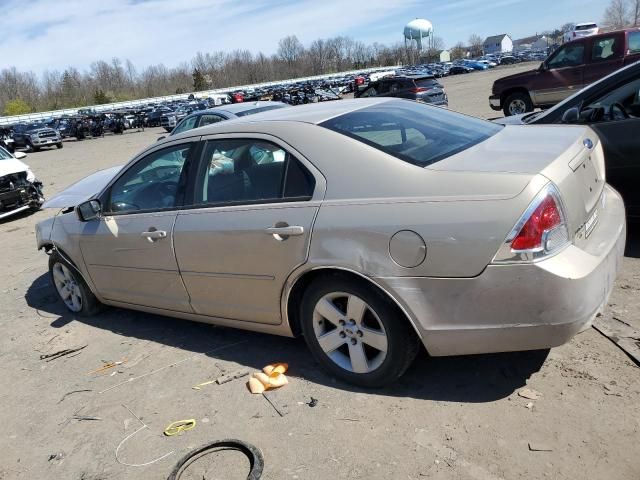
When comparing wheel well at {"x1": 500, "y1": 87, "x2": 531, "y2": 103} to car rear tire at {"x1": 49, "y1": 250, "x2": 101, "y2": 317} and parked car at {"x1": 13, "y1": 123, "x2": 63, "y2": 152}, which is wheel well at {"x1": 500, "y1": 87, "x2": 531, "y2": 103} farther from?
parked car at {"x1": 13, "y1": 123, "x2": 63, "y2": 152}

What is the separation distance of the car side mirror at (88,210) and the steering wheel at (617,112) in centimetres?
451

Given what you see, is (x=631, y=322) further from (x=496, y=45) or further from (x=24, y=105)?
(x=496, y=45)

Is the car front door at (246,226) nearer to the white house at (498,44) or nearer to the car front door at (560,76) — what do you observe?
the car front door at (560,76)

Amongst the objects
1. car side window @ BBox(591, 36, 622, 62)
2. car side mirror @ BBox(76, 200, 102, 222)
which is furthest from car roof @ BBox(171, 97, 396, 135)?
car side window @ BBox(591, 36, 622, 62)

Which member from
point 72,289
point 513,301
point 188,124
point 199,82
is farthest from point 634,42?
point 199,82

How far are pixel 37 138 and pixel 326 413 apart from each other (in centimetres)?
3481

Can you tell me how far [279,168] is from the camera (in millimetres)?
3457

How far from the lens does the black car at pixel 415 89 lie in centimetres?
2064

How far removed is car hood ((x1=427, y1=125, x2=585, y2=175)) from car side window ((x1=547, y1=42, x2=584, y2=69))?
11004mm

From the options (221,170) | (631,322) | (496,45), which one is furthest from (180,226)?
(496,45)

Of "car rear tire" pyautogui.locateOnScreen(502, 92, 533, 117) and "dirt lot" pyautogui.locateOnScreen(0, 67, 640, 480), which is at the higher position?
"car rear tire" pyautogui.locateOnScreen(502, 92, 533, 117)

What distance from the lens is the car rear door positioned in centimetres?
1277

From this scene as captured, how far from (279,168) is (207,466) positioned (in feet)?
5.71

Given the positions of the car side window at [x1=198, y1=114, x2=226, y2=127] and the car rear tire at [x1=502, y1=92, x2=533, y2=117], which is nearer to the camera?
the car side window at [x1=198, y1=114, x2=226, y2=127]
